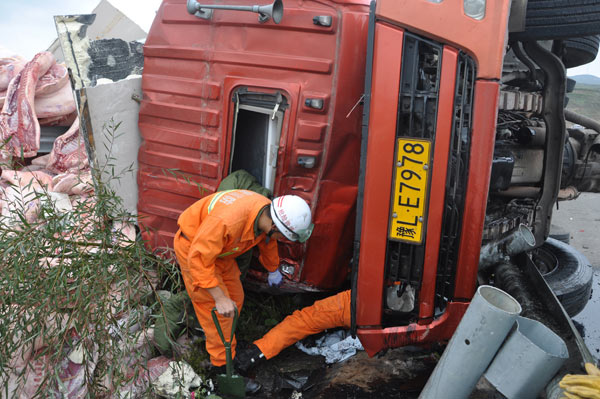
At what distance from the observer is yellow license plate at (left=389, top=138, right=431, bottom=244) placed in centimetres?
246

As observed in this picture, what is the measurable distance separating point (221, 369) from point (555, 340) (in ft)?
6.40

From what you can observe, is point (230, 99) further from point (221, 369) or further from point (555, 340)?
point (555, 340)

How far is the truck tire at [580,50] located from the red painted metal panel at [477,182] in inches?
58.1

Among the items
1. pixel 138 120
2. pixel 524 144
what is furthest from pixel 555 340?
pixel 138 120

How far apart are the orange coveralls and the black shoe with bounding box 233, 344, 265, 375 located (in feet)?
0.19

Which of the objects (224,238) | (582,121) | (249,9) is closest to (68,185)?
(224,238)

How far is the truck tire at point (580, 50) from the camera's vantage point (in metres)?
3.37

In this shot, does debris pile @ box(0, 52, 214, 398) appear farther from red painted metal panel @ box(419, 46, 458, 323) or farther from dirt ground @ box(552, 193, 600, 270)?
dirt ground @ box(552, 193, 600, 270)

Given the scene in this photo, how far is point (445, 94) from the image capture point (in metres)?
2.39

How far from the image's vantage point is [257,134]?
316 cm

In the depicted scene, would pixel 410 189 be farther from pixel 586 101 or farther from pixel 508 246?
pixel 586 101

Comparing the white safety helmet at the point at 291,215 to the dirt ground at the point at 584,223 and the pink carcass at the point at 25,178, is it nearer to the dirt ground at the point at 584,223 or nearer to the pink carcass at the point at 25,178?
the pink carcass at the point at 25,178

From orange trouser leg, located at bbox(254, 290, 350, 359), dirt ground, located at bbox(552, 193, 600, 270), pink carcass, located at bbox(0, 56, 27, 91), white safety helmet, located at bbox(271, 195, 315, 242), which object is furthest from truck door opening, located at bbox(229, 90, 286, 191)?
dirt ground, located at bbox(552, 193, 600, 270)

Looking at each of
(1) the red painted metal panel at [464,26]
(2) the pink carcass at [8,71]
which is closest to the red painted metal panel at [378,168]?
(1) the red painted metal panel at [464,26]
